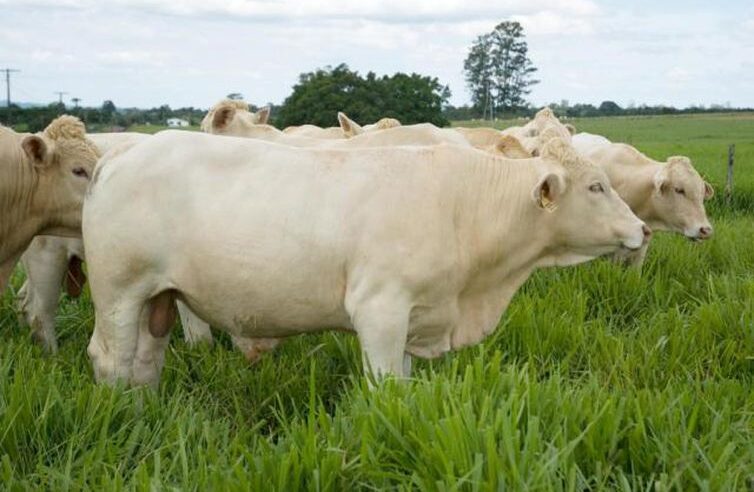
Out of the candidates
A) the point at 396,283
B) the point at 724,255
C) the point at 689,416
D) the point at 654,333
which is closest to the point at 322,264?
the point at 396,283

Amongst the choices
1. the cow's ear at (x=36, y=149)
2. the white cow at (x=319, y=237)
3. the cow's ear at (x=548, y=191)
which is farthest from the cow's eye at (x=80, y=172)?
the cow's ear at (x=548, y=191)

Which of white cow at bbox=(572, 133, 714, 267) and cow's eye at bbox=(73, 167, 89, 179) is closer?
cow's eye at bbox=(73, 167, 89, 179)

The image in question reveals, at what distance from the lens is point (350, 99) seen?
44156 mm

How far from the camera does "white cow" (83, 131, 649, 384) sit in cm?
438

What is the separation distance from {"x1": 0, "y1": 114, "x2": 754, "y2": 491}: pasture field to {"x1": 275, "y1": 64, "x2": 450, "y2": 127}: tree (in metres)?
37.0

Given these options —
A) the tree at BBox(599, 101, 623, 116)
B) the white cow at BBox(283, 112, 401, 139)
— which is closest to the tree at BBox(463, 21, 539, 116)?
the tree at BBox(599, 101, 623, 116)

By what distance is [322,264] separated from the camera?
4391 millimetres

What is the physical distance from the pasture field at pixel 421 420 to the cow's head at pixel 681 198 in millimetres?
3658

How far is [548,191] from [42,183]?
3.02 m

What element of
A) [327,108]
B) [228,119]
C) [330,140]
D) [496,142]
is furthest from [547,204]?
[327,108]

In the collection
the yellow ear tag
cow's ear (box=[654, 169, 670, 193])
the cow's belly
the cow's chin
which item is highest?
the yellow ear tag

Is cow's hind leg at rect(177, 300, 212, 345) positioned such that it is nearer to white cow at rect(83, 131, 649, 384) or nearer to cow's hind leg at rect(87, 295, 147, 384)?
white cow at rect(83, 131, 649, 384)

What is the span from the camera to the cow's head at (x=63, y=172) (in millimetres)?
5402

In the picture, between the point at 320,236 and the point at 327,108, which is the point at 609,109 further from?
the point at 320,236
